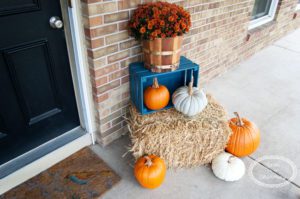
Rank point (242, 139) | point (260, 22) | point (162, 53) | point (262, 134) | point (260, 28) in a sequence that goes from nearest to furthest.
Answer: point (162, 53) → point (242, 139) → point (262, 134) → point (260, 28) → point (260, 22)

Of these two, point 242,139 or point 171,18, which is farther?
point 242,139

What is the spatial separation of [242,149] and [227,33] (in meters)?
1.66

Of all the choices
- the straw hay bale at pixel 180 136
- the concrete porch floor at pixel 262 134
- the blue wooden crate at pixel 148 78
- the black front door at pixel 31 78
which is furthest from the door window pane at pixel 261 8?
the black front door at pixel 31 78

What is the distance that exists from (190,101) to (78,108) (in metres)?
0.97

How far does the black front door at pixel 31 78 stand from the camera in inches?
60.8

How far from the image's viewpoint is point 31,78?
175 centimetres

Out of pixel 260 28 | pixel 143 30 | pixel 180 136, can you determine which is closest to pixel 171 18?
pixel 143 30

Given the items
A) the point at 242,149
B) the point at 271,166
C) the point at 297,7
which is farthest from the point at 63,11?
the point at 297,7

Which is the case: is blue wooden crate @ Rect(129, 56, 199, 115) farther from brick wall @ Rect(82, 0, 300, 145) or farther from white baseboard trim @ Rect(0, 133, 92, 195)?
white baseboard trim @ Rect(0, 133, 92, 195)

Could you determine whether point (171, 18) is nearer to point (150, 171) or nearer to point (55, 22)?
point (55, 22)

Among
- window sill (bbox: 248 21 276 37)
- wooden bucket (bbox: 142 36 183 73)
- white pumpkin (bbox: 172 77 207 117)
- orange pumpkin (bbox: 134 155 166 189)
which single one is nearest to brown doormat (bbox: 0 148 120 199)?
orange pumpkin (bbox: 134 155 166 189)

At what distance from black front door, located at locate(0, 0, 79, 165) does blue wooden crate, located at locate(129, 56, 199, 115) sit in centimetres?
52

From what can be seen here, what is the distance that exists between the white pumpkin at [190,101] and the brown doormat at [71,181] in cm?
75

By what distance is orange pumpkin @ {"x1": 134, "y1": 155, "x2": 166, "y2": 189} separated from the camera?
175 cm
